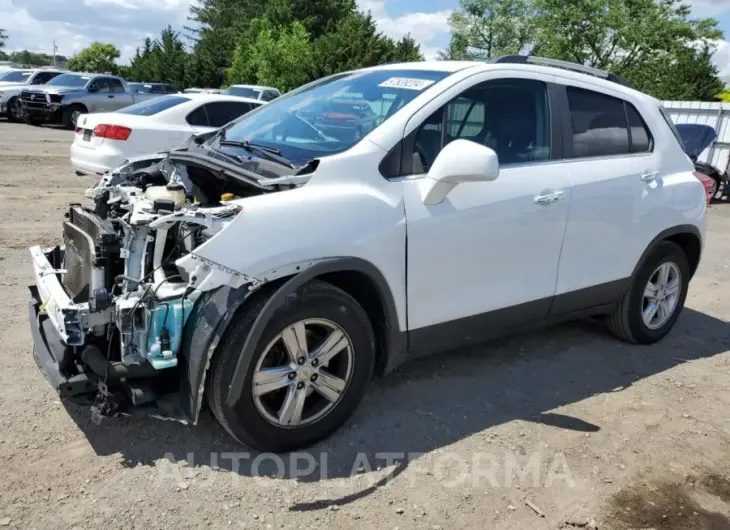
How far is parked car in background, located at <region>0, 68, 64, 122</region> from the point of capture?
21609 millimetres

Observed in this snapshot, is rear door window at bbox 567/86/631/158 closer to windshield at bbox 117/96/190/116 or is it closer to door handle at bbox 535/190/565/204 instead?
Answer: door handle at bbox 535/190/565/204

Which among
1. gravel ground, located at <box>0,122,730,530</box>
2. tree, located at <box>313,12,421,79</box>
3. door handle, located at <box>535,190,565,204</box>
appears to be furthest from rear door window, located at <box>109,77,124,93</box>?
door handle, located at <box>535,190,565,204</box>

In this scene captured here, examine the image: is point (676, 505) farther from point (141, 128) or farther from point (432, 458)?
point (141, 128)

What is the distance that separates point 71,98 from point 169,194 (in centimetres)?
1947

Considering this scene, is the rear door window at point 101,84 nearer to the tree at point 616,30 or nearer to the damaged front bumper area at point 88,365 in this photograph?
the damaged front bumper area at point 88,365

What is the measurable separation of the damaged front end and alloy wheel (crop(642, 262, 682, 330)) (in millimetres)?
3123

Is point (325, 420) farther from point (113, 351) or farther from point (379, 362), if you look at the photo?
point (113, 351)

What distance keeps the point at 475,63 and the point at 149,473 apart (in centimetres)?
290

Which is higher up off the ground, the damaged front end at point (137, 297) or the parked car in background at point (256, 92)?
the parked car in background at point (256, 92)

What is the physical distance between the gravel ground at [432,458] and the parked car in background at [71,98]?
17.6 m

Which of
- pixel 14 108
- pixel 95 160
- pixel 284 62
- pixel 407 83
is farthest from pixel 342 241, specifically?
pixel 284 62

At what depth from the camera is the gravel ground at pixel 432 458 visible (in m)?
2.98

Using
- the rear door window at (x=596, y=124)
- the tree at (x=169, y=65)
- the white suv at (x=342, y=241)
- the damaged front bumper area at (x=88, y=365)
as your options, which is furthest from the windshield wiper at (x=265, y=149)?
the tree at (x=169, y=65)

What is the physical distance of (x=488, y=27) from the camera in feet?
170
